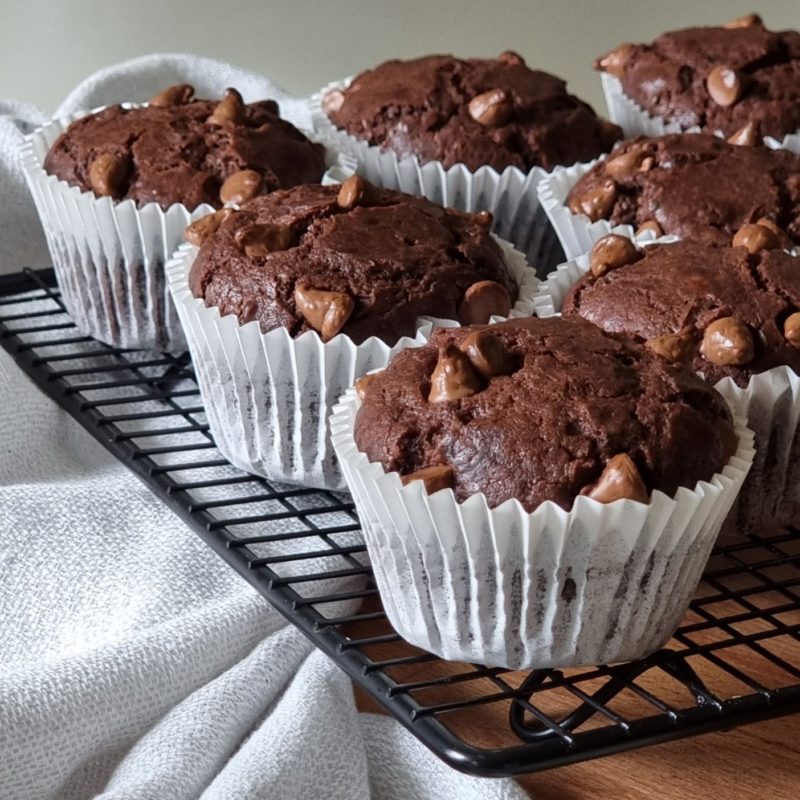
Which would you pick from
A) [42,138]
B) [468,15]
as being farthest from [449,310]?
[468,15]

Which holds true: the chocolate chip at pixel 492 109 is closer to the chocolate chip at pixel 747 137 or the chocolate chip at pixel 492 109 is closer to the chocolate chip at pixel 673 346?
the chocolate chip at pixel 747 137

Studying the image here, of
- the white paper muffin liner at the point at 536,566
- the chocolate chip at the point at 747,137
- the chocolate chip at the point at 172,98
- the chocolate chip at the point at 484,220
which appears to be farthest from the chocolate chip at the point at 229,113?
the white paper muffin liner at the point at 536,566

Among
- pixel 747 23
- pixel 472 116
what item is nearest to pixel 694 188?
pixel 472 116

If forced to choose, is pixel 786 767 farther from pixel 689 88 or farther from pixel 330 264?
pixel 689 88

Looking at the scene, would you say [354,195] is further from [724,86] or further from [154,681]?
[724,86]

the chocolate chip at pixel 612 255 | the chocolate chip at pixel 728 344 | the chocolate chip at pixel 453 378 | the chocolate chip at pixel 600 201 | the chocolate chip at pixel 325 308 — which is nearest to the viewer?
the chocolate chip at pixel 453 378

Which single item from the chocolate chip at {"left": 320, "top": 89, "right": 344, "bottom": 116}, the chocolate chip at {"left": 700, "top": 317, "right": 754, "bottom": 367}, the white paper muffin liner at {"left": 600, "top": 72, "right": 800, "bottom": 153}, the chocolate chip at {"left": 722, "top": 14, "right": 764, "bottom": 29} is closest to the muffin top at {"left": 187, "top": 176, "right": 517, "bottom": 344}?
the chocolate chip at {"left": 700, "top": 317, "right": 754, "bottom": 367}
